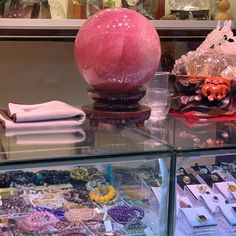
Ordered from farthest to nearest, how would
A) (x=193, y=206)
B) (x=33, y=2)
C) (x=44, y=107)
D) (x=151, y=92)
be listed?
(x=33, y=2), (x=151, y=92), (x=193, y=206), (x=44, y=107)

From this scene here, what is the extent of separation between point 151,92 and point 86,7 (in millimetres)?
827

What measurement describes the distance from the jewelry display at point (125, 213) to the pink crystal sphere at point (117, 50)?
27 centimetres

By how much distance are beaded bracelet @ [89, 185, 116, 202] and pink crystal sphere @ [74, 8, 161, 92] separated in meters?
0.23

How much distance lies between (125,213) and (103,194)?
71 millimetres

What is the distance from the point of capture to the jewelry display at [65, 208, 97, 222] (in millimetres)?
1029

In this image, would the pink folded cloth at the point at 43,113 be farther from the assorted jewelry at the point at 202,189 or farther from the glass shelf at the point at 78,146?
the assorted jewelry at the point at 202,189

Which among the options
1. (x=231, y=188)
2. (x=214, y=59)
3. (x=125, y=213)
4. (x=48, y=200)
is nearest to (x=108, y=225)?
(x=125, y=213)

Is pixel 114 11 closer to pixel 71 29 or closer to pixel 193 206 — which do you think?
pixel 193 206

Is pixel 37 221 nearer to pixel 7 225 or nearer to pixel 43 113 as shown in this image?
pixel 7 225

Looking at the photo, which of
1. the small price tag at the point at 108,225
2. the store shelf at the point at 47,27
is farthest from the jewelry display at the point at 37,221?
the store shelf at the point at 47,27

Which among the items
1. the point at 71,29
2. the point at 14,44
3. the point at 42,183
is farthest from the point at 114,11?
the point at 14,44

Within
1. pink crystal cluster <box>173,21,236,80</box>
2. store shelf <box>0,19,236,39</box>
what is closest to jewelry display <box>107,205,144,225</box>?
pink crystal cluster <box>173,21,236,80</box>

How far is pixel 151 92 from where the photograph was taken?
124cm

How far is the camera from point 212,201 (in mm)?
1154
